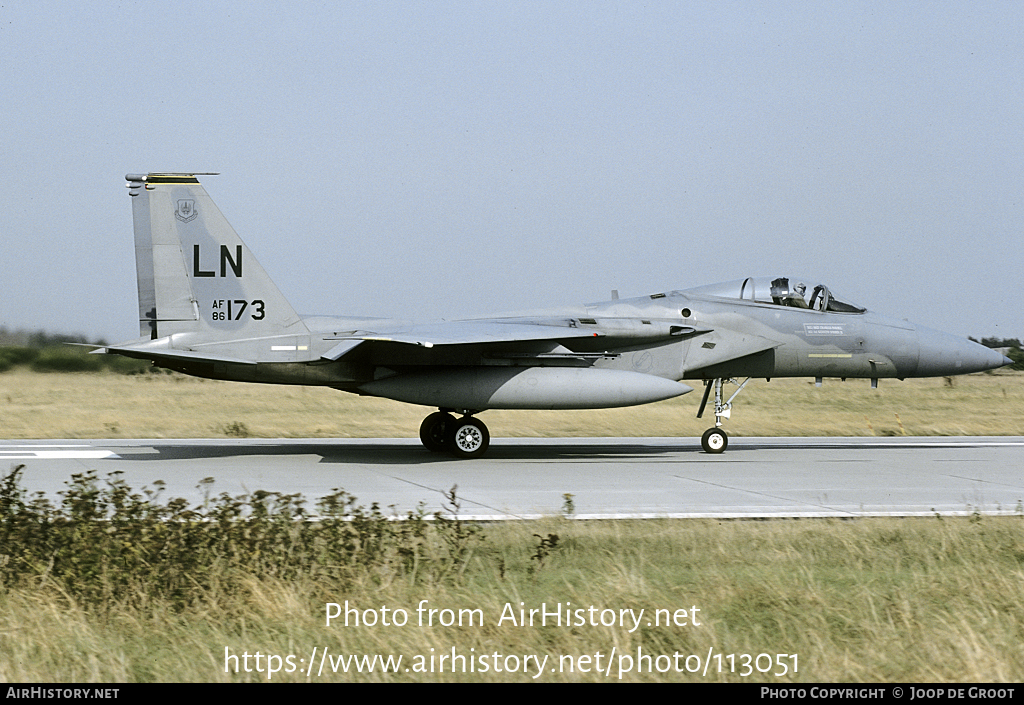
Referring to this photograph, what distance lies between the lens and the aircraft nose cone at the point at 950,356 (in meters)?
16.6

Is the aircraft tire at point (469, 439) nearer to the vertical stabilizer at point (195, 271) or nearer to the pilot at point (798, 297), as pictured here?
the vertical stabilizer at point (195, 271)

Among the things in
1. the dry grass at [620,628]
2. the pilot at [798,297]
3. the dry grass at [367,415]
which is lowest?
the dry grass at [367,415]

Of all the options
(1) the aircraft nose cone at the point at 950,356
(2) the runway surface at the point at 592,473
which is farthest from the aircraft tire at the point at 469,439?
(1) the aircraft nose cone at the point at 950,356

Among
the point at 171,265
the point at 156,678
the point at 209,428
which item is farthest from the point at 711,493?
the point at 209,428

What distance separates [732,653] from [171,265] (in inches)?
502

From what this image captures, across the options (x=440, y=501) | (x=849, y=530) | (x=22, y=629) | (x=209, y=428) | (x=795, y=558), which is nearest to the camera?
(x=22, y=629)

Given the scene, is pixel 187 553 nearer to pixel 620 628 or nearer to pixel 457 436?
pixel 620 628

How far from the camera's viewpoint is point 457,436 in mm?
15617

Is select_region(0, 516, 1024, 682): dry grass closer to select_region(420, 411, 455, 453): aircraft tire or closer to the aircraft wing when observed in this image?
the aircraft wing

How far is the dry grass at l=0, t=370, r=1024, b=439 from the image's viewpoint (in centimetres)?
2258

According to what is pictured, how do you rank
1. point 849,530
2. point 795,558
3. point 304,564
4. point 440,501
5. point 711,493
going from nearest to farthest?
1. point 304,564
2. point 795,558
3. point 849,530
4. point 440,501
5. point 711,493

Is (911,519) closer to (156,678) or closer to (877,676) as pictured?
(877,676)

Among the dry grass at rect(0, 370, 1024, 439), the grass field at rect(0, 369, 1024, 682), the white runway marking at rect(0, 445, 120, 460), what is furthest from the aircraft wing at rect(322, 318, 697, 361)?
the dry grass at rect(0, 370, 1024, 439)

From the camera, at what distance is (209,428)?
74.1 feet
